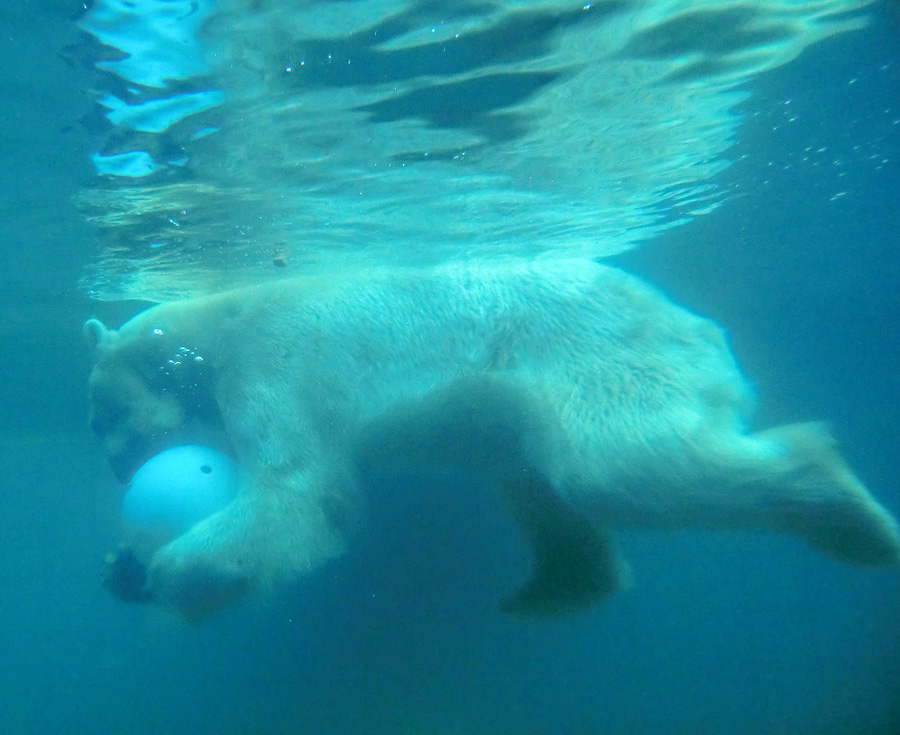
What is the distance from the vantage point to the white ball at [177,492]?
4.65 m

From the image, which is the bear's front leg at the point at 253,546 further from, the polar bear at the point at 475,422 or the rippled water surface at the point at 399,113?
the rippled water surface at the point at 399,113

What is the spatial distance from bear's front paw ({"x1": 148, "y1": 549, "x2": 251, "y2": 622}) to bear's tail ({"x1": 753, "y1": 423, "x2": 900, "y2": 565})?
3289 millimetres

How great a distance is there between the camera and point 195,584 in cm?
393

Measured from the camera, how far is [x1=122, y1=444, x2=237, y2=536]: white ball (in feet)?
15.3

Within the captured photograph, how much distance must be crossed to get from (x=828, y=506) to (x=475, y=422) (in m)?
2.19

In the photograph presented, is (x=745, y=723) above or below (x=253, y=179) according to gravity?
below

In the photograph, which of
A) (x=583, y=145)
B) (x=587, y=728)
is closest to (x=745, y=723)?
(x=587, y=728)

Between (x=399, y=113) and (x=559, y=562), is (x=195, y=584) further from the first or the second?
(x=399, y=113)

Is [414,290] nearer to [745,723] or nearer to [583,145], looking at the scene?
[583,145]

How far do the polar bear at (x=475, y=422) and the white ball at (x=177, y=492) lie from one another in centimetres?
28

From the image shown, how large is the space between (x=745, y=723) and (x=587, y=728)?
352 centimetres

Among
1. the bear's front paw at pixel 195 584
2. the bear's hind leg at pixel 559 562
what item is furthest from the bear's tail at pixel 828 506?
the bear's front paw at pixel 195 584

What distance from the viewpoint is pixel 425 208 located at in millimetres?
9031

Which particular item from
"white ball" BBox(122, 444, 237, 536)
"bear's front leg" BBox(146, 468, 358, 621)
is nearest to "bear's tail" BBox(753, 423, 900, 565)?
"bear's front leg" BBox(146, 468, 358, 621)
